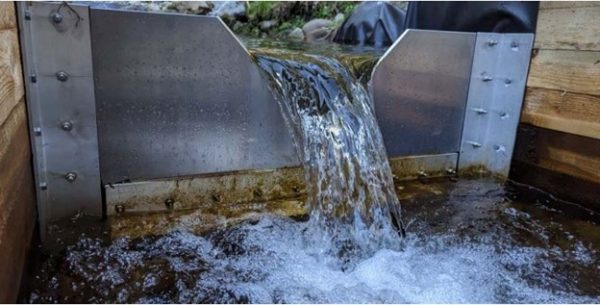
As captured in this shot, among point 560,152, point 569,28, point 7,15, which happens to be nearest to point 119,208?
point 7,15

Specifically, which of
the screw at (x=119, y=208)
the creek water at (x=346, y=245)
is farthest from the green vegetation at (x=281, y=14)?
the screw at (x=119, y=208)

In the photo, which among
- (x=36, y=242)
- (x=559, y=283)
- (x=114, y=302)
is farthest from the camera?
(x=36, y=242)

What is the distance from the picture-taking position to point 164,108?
6.15ft

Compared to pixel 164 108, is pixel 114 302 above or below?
below

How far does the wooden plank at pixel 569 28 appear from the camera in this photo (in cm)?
217

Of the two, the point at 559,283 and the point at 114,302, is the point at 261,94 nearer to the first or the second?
the point at 114,302

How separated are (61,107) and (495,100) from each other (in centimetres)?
242

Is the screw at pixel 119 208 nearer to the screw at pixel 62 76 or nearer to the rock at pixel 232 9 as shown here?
the screw at pixel 62 76

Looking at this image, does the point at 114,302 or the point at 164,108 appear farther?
the point at 164,108

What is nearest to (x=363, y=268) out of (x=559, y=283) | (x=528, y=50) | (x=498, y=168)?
(x=559, y=283)

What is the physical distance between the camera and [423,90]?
8.14ft

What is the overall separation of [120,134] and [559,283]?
1856 millimetres

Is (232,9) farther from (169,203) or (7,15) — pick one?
(7,15)

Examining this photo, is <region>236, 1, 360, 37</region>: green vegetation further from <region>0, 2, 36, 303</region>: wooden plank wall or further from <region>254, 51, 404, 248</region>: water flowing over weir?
<region>0, 2, 36, 303</region>: wooden plank wall
